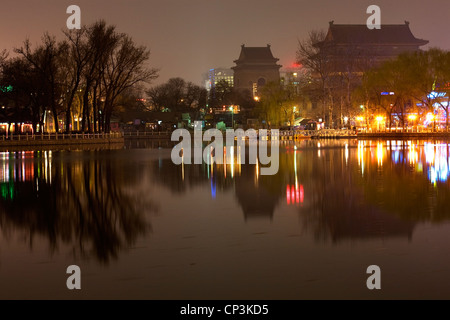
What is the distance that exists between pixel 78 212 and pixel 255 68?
16859 centimetres

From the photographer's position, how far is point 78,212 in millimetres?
14586

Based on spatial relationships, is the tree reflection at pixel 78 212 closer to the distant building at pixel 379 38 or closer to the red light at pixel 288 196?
the red light at pixel 288 196

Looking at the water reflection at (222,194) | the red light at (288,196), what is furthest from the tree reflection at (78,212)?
the red light at (288,196)

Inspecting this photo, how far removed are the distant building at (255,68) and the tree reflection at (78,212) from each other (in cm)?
15731

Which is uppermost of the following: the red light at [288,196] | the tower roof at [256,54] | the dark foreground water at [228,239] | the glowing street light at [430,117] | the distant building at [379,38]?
the tower roof at [256,54]

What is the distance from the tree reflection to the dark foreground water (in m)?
0.04

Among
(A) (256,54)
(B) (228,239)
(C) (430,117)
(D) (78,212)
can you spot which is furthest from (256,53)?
(B) (228,239)

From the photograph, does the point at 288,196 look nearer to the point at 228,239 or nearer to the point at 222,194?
the point at 222,194

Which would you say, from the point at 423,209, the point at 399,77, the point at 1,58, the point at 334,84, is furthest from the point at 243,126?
the point at 423,209

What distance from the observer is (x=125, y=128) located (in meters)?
133

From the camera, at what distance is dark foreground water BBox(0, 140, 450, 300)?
317 inches

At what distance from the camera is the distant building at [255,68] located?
17962 cm

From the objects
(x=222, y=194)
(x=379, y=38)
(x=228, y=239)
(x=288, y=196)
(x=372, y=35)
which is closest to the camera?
(x=228, y=239)
